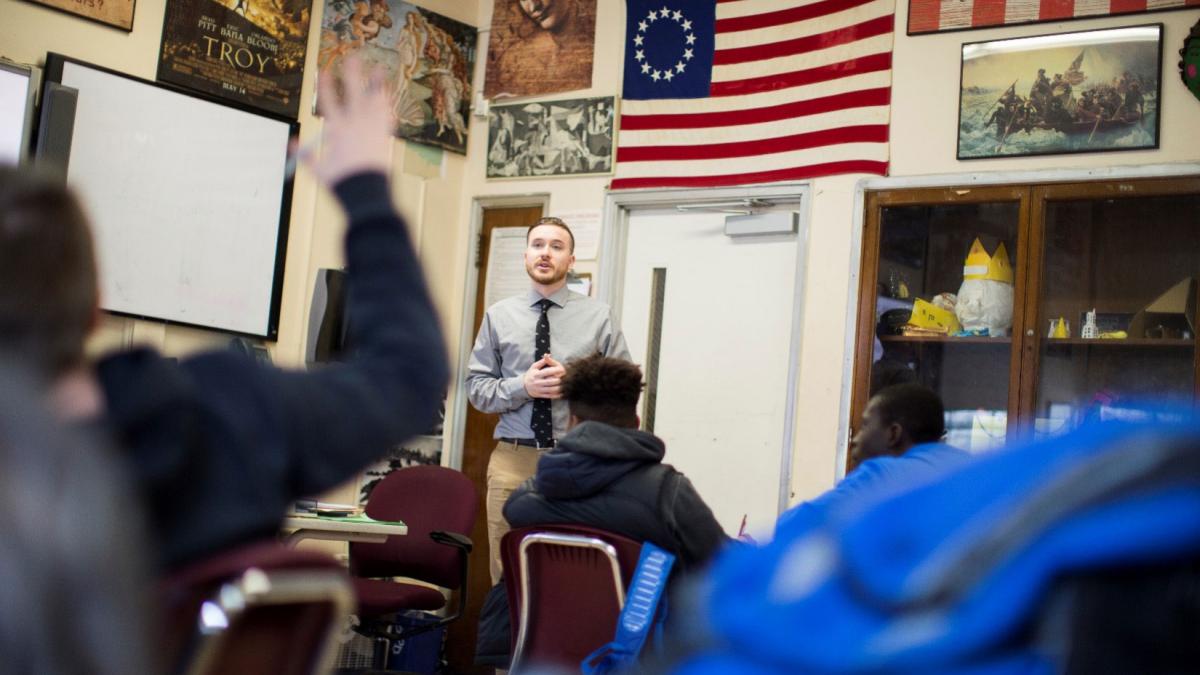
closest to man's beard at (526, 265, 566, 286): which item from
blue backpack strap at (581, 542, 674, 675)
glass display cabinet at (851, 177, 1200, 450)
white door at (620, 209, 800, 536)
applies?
white door at (620, 209, 800, 536)

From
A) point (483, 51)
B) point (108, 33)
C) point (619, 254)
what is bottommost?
point (619, 254)

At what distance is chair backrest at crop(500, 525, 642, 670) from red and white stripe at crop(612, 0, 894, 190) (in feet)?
9.76

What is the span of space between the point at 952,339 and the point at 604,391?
7.41ft

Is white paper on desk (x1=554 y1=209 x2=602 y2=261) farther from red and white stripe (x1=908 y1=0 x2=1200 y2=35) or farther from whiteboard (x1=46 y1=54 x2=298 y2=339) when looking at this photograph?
red and white stripe (x1=908 y1=0 x2=1200 y2=35)

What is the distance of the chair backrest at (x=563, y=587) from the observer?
2.71m

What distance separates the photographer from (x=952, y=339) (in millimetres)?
5008

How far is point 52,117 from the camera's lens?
4680 mm

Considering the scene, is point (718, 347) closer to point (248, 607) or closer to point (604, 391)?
point (604, 391)

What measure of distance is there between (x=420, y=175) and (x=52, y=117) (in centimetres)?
193

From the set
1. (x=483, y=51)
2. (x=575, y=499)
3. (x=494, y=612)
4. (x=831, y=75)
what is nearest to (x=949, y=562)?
(x=575, y=499)

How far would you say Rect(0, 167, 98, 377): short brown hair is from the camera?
0.82 metres

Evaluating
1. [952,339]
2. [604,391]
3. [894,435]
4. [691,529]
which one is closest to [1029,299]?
[952,339]

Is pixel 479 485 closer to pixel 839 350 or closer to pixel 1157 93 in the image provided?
pixel 839 350

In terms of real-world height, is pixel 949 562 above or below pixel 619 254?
below
